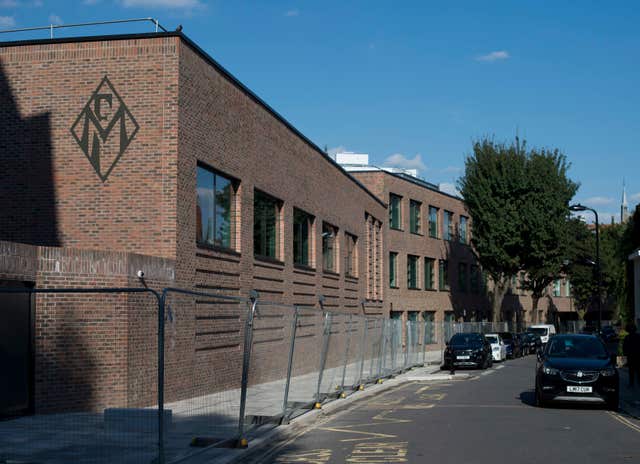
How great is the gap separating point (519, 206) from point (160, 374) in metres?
47.7

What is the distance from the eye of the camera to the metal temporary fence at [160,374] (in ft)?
31.4

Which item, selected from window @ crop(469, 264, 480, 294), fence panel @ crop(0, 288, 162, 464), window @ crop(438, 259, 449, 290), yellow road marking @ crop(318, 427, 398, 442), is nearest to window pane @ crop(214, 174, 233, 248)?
fence panel @ crop(0, 288, 162, 464)

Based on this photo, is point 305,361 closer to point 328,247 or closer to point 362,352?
point 362,352

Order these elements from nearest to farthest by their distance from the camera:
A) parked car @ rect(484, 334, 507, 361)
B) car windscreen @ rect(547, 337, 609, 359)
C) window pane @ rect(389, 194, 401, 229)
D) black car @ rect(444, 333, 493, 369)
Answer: car windscreen @ rect(547, 337, 609, 359), black car @ rect(444, 333, 493, 369), parked car @ rect(484, 334, 507, 361), window pane @ rect(389, 194, 401, 229)

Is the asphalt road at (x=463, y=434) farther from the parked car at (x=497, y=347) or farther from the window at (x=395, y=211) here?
the window at (x=395, y=211)

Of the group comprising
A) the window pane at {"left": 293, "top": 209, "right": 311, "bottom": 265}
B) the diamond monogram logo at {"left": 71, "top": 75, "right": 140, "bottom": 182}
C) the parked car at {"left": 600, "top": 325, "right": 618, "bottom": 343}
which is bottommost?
the parked car at {"left": 600, "top": 325, "right": 618, "bottom": 343}

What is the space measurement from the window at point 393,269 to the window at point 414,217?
9.94 feet

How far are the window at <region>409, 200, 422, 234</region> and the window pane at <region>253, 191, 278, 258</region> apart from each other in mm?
26411

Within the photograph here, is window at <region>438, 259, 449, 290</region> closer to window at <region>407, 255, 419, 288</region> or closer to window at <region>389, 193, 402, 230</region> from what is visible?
window at <region>407, 255, 419, 288</region>

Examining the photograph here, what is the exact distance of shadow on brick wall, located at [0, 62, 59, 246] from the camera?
64.7 ft

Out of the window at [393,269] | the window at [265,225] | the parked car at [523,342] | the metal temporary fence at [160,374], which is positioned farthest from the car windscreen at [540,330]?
the metal temporary fence at [160,374]

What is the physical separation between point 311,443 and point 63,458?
15.7 ft

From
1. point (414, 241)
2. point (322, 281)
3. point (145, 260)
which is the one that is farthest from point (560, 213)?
point (145, 260)

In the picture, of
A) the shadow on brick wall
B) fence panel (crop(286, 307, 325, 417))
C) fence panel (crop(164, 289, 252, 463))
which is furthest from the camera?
the shadow on brick wall
